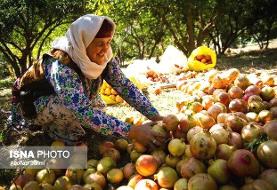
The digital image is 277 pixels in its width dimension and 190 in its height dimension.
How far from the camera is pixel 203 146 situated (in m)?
2.98

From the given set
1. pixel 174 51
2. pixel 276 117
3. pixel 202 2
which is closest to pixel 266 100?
pixel 276 117

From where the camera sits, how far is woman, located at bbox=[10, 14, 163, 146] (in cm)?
344

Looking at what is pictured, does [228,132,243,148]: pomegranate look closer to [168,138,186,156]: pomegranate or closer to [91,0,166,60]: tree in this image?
[168,138,186,156]: pomegranate

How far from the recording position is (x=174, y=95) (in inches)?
290

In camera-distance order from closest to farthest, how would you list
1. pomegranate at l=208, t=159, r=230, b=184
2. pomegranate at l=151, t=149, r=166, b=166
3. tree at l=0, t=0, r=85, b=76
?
pomegranate at l=208, t=159, r=230, b=184 < pomegranate at l=151, t=149, r=166, b=166 < tree at l=0, t=0, r=85, b=76

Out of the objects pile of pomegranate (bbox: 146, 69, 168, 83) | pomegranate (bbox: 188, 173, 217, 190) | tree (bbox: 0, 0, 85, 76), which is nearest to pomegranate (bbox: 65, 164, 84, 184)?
pomegranate (bbox: 188, 173, 217, 190)

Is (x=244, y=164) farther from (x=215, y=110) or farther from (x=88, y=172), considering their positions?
(x=88, y=172)

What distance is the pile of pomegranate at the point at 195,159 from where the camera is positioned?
2.79 metres

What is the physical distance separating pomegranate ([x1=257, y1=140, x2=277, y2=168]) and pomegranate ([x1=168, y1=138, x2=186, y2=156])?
632 mm

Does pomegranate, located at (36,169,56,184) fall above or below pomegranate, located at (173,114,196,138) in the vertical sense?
below

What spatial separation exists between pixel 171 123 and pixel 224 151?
617mm

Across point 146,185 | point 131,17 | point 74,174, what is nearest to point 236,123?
point 146,185

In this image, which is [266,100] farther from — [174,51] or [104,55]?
[174,51]

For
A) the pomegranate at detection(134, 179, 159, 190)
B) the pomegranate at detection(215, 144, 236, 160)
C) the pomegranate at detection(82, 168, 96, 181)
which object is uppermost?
the pomegranate at detection(215, 144, 236, 160)
